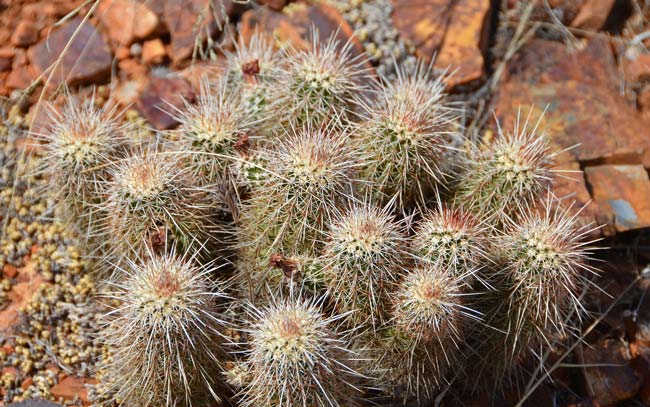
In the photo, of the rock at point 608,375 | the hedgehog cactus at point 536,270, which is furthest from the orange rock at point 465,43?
the rock at point 608,375

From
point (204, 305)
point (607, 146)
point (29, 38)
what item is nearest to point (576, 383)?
point (607, 146)

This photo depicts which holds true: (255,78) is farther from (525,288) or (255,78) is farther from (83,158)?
(525,288)

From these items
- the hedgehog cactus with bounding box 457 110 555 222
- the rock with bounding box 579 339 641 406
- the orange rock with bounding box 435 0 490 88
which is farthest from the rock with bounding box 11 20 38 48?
the rock with bounding box 579 339 641 406

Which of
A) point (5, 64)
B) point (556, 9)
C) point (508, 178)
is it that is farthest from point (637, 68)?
point (5, 64)

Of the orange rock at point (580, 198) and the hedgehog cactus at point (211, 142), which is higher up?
the hedgehog cactus at point (211, 142)

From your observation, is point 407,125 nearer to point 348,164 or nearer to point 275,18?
point 348,164

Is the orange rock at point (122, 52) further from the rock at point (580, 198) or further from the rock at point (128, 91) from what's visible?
the rock at point (580, 198)

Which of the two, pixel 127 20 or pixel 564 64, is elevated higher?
pixel 127 20
